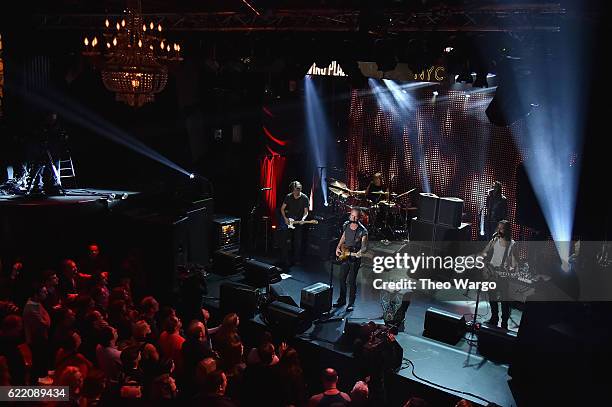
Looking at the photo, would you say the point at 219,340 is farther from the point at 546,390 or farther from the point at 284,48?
the point at 284,48

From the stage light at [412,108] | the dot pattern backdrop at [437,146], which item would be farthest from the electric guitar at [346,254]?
the stage light at [412,108]

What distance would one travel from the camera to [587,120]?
5531mm

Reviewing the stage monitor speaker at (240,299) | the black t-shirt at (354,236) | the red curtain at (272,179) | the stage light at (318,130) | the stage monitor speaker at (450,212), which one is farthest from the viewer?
the stage light at (318,130)

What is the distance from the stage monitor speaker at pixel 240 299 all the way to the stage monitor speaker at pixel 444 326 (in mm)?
2378

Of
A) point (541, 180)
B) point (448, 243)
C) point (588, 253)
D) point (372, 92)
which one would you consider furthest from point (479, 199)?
point (588, 253)

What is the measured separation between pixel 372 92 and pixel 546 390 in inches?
315

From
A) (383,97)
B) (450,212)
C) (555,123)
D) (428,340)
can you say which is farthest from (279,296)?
(383,97)

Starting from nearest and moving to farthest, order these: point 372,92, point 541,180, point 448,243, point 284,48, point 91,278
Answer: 1. point 91,278
2. point 284,48
3. point 541,180
4. point 448,243
5. point 372,92

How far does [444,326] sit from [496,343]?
2.31ft

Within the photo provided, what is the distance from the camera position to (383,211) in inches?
455

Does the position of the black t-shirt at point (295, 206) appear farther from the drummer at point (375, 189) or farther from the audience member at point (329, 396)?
the audience member at point (329, 396)

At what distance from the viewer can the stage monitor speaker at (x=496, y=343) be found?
21.6ft

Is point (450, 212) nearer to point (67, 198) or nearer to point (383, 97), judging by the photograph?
point (383, 97)

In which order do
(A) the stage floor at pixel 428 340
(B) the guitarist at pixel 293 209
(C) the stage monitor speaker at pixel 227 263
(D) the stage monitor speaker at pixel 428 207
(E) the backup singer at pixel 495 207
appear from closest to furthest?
(A) the stage floor at pixel 428 340 → (C) the stage monitor speaker at pixel 227 263 → (B) the guitarist at pixel 293 209 → (E) the backup singer at pixel 495 207 → (D) the stage monitor speaker at pixel 428 207
